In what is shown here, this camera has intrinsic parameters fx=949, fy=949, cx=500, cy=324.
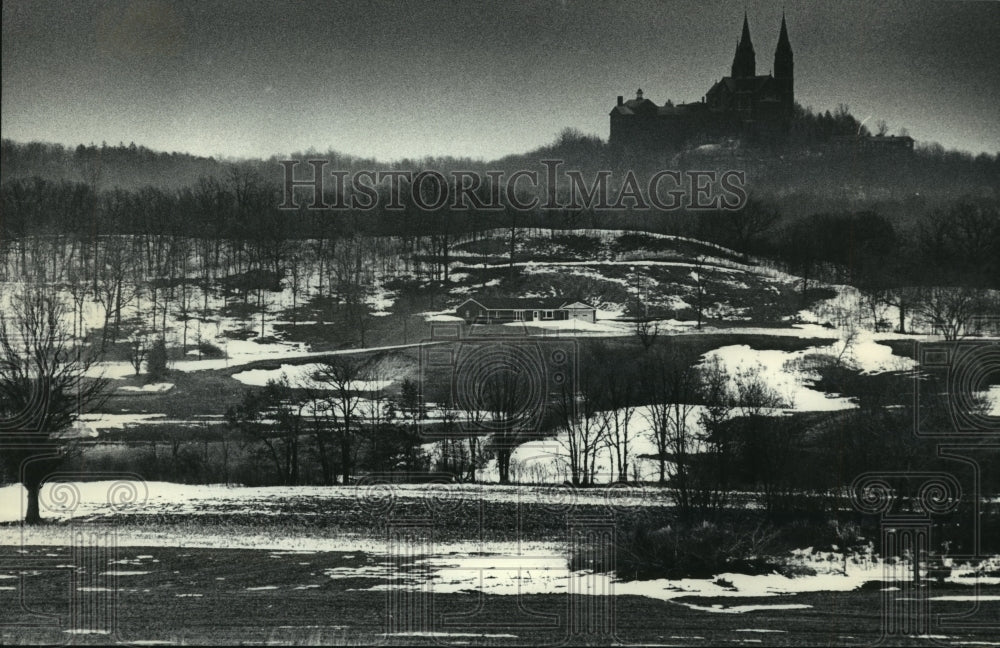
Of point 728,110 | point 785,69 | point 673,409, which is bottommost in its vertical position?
point 673,409

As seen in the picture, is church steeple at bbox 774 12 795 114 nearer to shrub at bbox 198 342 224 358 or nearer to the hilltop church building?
the hilltop church building

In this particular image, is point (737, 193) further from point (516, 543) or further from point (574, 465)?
point (516, 543)

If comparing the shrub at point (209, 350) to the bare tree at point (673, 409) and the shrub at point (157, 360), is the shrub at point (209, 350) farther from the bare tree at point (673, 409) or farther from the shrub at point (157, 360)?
the bare tree at point (673, 409)

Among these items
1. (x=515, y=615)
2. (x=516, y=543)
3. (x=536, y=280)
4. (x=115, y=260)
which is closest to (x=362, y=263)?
(x=536, y=280)

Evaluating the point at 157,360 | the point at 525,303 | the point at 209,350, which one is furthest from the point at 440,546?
the point at 157,360

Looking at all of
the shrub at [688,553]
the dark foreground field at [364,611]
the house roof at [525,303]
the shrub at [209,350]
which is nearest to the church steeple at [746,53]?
the house roof at [525,303]

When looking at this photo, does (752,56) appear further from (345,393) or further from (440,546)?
(440,546)
